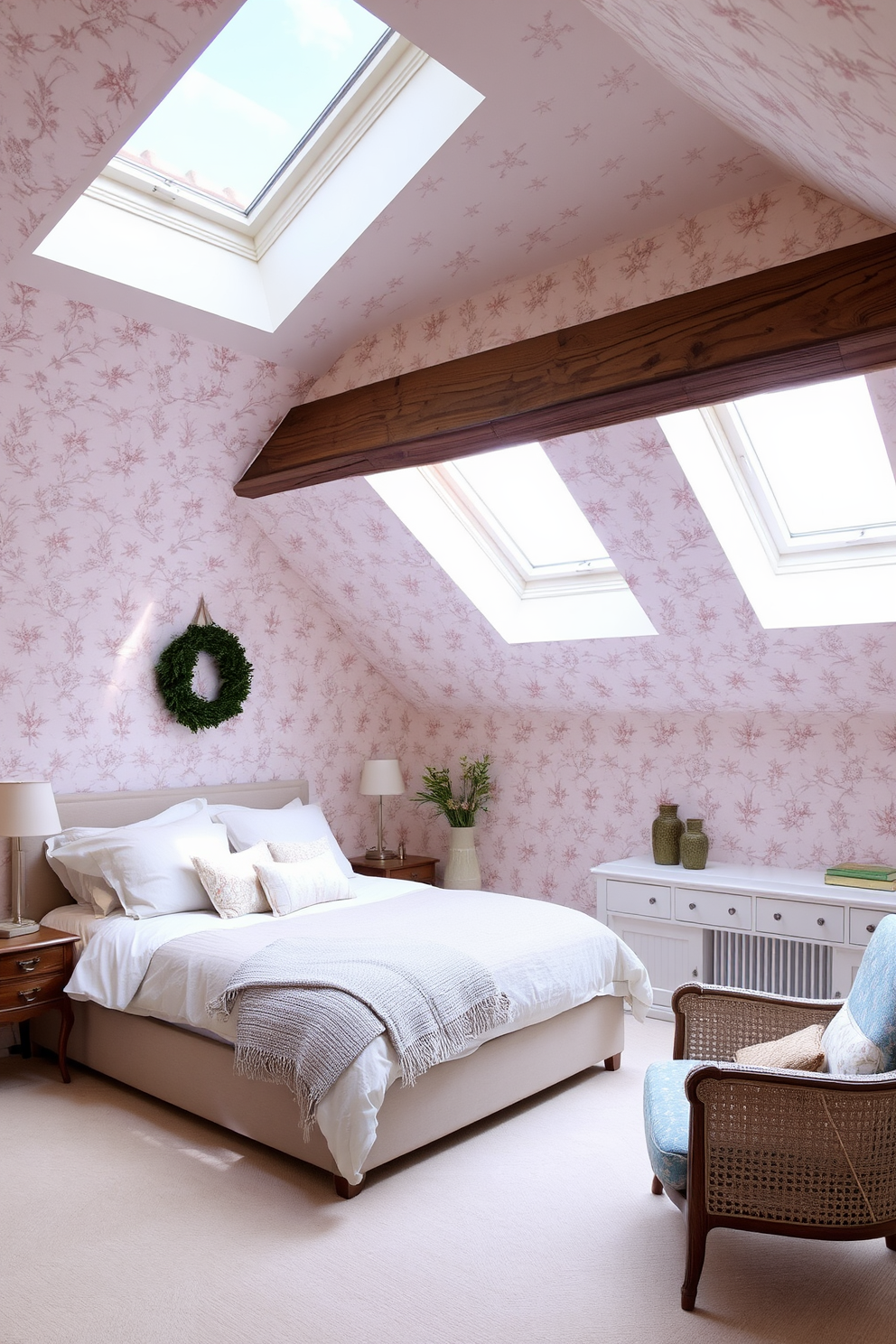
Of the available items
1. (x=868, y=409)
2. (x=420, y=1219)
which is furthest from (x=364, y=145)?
(x=420, y=1219)

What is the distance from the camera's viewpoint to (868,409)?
3611 mm

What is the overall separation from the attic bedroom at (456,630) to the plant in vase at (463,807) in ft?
0.09

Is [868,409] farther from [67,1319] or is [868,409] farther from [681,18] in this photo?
[67,1319]

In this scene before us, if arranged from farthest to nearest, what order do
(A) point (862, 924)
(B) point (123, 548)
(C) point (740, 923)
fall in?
(B) point (123, 548) < (C) point (740, 923) < (A) point (862, 924)

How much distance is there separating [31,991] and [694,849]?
283cm

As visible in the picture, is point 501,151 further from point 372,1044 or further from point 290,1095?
point 290,1095

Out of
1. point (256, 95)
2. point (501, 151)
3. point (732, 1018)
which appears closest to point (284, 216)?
point (256, 95)

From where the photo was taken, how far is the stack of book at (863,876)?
4.05 metres

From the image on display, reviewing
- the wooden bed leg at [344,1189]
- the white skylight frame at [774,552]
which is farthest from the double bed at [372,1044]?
the white skylight frame at [774,552]

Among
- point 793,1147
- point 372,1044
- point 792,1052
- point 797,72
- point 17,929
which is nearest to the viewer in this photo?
point 797,72

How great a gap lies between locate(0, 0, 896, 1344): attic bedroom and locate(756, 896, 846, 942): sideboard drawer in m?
0.03

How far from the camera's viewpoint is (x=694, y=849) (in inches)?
182

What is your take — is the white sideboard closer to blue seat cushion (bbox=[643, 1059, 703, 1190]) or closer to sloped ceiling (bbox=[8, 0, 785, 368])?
blue seat cushion (bbox=[643, 1059, 703, 1190])

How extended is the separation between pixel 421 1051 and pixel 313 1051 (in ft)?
1.08
